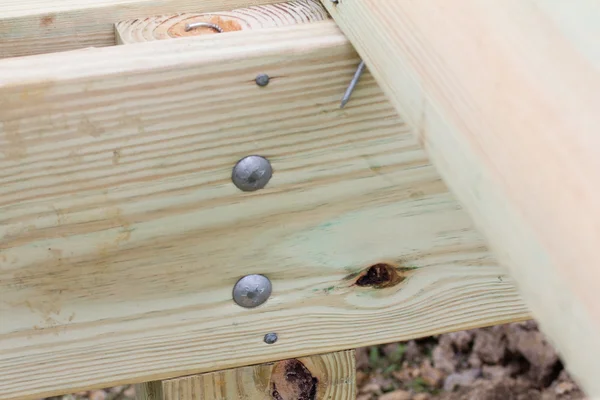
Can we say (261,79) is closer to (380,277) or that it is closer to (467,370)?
(380,277)

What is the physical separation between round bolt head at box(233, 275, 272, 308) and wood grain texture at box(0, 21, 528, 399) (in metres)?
0.01

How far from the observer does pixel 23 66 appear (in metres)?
0.81

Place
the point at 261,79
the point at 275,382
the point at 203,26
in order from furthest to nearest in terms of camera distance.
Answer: the point at 275,382 < the point at 203,26 < the point at 261,79

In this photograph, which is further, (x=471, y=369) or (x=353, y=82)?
(x=471, y=369)

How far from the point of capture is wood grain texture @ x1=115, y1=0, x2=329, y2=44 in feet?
3.17

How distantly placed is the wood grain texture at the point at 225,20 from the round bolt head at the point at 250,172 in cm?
19

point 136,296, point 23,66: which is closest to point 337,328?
point 136,296

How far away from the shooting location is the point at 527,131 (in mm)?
499

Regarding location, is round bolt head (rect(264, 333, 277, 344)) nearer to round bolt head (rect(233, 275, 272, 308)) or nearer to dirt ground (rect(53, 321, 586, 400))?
round bolt head (rect(233, 275, 272, 308))

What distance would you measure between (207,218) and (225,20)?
28 cm

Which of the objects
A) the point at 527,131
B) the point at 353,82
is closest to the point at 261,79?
the point at 353,82

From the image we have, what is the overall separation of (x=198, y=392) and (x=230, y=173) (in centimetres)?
45

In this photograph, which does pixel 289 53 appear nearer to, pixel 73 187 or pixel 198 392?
pixel 73 187

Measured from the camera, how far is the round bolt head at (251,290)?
1.00 metres
